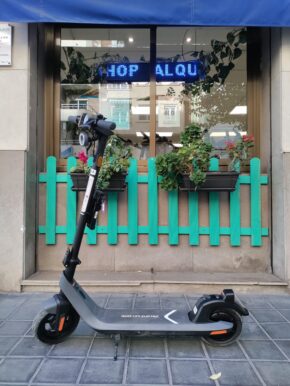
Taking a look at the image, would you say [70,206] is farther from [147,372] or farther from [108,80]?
[147,372]

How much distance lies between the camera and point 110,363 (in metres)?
2.88

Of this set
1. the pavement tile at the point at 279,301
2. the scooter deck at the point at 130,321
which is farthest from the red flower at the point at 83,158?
the pavement tile at the point at 279,301

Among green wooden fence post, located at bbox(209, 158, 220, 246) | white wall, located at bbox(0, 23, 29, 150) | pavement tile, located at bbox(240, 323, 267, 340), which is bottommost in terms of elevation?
pavement tile, located at bbox(240, 323, 267, 340)

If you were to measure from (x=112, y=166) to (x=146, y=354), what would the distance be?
2.22 metres

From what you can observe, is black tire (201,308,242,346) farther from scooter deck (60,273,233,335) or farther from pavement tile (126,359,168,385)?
pavement tile (126,359,168,385)

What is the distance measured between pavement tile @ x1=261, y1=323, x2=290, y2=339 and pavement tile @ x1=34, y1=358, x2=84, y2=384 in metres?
1.70

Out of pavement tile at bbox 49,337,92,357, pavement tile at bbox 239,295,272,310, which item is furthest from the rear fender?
pavement tile at bbox 239,295,272,310

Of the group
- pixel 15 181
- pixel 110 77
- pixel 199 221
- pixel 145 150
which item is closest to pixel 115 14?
pixel 110 77

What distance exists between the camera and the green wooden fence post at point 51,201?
4902mm

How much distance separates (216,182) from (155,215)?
2.92ft

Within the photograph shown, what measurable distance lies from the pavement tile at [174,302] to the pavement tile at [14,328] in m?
1.38

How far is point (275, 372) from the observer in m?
2.73

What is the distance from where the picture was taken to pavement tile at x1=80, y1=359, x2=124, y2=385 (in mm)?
2641

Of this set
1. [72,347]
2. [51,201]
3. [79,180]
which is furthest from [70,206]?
[72,347]
